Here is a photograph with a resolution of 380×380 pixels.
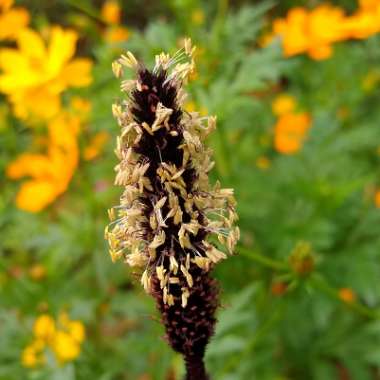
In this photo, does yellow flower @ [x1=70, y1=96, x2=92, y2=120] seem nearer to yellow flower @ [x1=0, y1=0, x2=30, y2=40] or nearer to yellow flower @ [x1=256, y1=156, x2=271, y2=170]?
yellow flower @ [x1=0, y1=0, x2=30, y2=40]

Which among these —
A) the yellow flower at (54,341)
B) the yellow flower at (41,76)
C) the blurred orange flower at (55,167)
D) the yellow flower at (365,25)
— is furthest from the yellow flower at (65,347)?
the yellow flower at (365,25)

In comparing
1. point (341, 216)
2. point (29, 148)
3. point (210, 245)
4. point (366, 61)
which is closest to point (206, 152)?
point (210, 245)

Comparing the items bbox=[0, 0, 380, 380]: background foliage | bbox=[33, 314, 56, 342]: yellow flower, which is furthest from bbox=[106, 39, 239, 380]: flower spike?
bbox=[33, 314, 56, 342]: yellow flower

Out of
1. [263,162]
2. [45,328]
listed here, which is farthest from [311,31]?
[45,328]

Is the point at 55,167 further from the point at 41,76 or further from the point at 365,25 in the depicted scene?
the point at 365,25

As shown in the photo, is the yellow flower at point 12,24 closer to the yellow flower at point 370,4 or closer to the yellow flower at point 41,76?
the yellow flower at point 41,76
